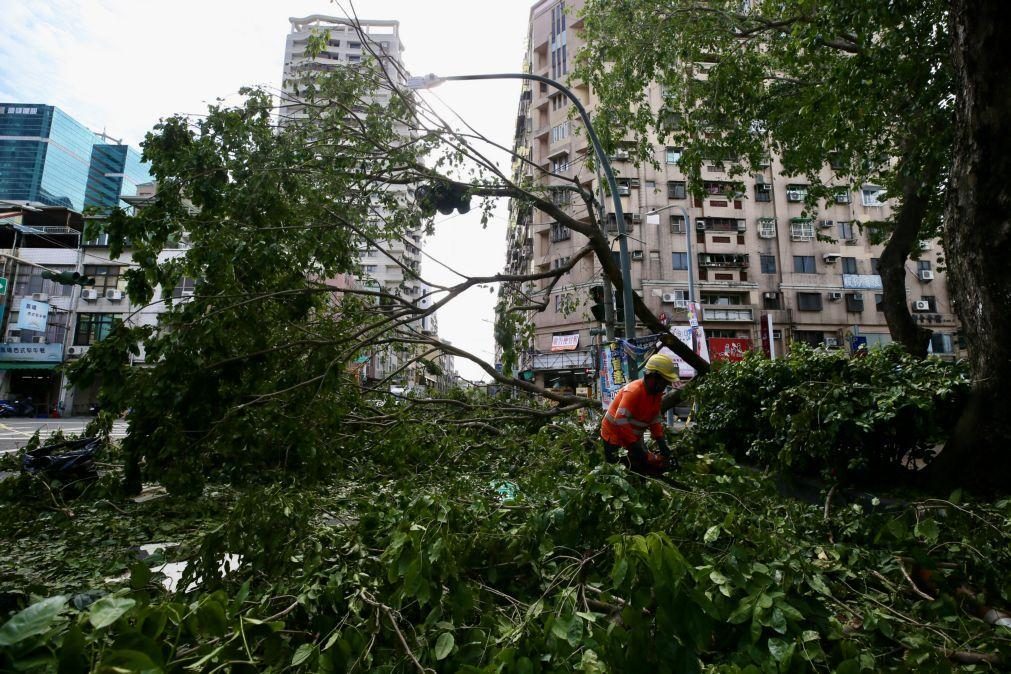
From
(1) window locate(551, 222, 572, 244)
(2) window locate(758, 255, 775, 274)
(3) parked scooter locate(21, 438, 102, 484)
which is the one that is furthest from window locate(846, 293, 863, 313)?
(3) parked scooter locate(21, 438, 102, 484)

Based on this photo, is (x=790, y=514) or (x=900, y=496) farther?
(x=900, y=496)

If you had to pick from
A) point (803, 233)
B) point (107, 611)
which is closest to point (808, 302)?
point (803, 233)

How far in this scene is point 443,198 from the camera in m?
8.20

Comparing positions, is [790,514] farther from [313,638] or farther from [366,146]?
[366,146]

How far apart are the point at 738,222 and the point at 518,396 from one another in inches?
1160

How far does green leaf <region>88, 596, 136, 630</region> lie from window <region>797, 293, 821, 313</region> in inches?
1501

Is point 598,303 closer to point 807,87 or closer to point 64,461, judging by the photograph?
point 807,87

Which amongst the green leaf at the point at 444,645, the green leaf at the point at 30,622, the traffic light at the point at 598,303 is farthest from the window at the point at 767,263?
the green leaf at the point at 30,622

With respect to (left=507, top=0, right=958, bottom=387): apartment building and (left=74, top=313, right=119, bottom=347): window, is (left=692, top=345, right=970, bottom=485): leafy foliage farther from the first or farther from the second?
(left=74, top=313, right=119, bottom=347): window

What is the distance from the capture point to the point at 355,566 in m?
2.83

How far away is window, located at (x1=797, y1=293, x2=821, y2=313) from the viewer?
34.0 meters

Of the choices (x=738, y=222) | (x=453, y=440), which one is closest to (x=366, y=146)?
(x=453, y=440)

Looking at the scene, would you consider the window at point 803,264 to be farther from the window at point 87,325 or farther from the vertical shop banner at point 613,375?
the window at point 87,325

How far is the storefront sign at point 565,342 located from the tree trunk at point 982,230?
29.7m
